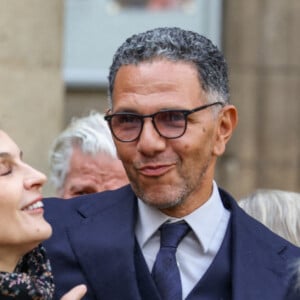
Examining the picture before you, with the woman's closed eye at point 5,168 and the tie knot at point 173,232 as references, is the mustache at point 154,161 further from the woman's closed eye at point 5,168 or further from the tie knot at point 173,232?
the woman's closed eye at point 5,168

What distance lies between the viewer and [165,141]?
3867mm

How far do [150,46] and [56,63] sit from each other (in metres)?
2.66

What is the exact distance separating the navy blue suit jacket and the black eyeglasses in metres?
0.29

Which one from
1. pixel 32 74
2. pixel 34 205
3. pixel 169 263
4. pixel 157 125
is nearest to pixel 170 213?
pixel 169 263

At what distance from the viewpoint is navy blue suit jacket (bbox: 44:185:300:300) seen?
3912 mm

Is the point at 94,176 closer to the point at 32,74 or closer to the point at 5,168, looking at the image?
the point at 32,74

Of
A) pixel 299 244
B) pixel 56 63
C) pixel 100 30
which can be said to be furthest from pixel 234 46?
pixel 299 244

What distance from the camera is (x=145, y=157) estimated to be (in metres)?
3.86

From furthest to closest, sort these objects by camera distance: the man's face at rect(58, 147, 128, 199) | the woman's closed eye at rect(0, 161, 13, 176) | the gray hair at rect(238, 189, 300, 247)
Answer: the man's face at rect(58, 147, 128, 199), the gray hair at rect(238, 189, 300, 247), the woman's closed eye at rect(0, 161, 13, 176)

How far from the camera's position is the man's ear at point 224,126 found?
4.03m

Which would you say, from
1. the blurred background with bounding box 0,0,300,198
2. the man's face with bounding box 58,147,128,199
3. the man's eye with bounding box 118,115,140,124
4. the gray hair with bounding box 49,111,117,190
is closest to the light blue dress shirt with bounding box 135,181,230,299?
the man's eye with bounding box 118,115,140,124

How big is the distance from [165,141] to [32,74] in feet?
8.67

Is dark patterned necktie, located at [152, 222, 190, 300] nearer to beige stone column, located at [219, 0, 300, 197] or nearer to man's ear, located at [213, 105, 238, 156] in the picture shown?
man's ear, located at [213, 105, 238, 156]

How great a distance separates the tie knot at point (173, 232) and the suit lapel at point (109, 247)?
0.10 meters
